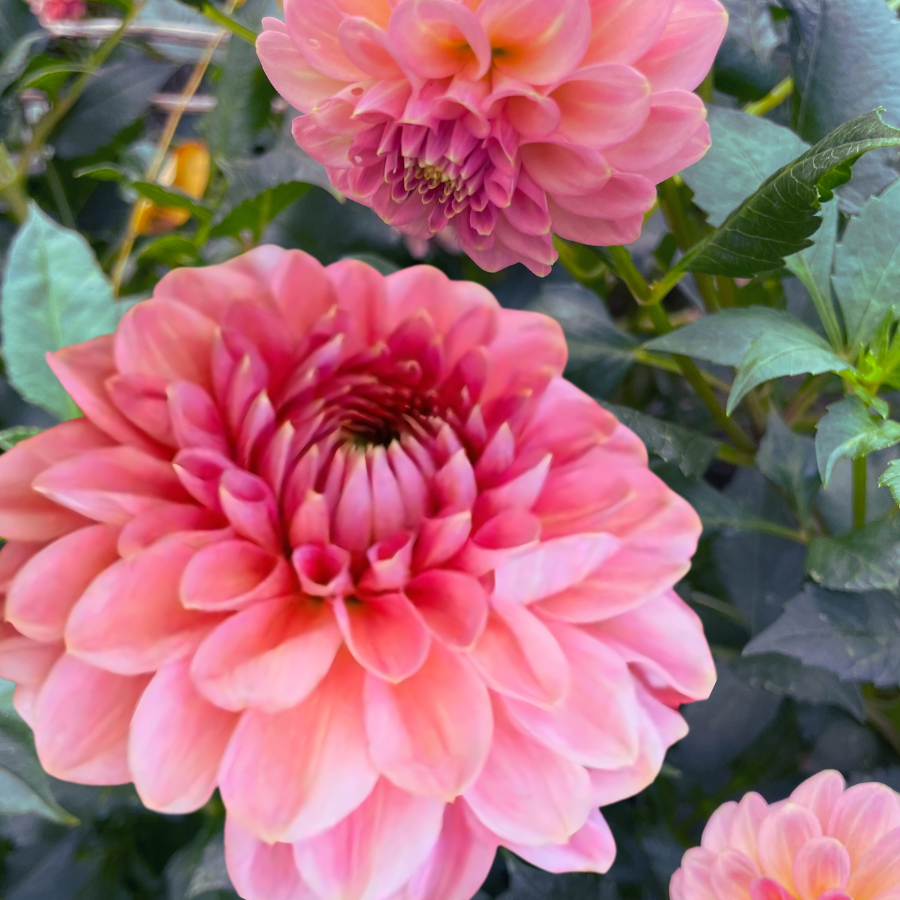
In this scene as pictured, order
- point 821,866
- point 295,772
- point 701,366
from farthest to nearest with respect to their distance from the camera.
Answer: point 701,366
point 821,866
point 295,772

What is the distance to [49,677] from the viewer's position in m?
0.21

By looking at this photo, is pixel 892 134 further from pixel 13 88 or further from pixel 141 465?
pixel 13 88

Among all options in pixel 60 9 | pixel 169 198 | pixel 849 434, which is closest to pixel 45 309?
pixel 169 198

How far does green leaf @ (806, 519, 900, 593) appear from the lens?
11.6 inches

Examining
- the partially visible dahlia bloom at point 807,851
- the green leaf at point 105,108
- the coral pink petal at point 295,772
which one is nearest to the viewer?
the coral pink petal at point 295,772

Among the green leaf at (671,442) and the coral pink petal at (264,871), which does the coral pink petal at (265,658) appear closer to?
the coral pink petal at (264,871)

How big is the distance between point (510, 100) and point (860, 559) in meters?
0.23

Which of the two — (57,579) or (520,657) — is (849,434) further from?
(57,579)

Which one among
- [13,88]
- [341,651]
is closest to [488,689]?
[341,651]

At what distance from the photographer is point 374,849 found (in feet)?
0.68

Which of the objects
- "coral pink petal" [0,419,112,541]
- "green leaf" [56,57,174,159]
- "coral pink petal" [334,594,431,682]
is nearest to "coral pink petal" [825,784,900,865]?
"coral pink petal" [334,594,431,682]

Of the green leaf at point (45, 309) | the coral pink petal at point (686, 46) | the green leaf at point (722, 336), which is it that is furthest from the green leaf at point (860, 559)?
the green leaf at point (45, 309)

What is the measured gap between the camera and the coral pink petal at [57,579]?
0.20m

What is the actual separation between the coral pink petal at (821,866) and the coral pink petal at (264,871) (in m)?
0.21
